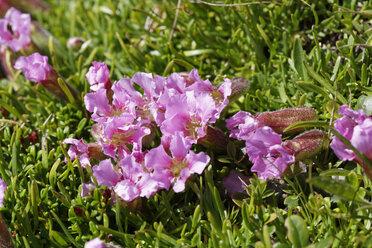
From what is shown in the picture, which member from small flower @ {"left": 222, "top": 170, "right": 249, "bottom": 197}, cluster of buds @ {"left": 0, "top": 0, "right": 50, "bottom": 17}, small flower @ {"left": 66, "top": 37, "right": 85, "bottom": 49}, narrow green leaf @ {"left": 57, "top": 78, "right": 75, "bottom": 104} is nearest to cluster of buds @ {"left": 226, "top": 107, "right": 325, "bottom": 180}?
small flower @ {"left": 222, "top": 170, "right": 249, "bottom": 197}

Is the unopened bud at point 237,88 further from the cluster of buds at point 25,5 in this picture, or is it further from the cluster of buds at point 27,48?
the cluster of buds at point 25,5

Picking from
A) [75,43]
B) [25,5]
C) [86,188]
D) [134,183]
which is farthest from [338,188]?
[25,5]

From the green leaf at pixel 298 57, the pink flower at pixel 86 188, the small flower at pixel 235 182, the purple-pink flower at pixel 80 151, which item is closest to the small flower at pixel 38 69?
the purple-pink flower at pixel 80 151

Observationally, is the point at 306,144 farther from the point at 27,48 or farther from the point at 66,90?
the point at 27,48

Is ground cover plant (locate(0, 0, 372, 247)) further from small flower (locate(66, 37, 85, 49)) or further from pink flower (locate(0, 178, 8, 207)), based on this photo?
small flower (locate(66, 37, 85, 49))

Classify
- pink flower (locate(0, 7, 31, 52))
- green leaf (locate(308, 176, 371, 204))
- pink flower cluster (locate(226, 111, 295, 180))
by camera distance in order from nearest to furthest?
green leaf (locate(308, 176, 371, 204)) < pink flower cluster (locate(226, 111, 295, 180)) < pink flower (locate(0, 7, 31, 52))
